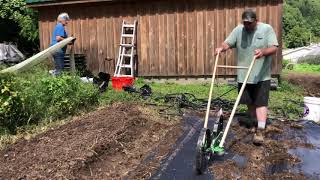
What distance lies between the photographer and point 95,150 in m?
5.61

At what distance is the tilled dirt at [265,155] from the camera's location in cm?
484

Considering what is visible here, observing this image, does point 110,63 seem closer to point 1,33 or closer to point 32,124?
point 32,124

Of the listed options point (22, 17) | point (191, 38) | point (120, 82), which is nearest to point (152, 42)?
point (191, 38)

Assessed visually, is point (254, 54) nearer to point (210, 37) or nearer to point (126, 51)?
point (210, 37)

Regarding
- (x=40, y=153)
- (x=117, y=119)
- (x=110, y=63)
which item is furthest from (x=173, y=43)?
(x=40, y=153)

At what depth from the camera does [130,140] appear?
6.32m

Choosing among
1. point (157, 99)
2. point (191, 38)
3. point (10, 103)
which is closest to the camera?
point (10, 103)

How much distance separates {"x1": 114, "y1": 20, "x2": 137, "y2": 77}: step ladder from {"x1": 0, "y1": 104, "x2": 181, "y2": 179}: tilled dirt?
19.3 feet

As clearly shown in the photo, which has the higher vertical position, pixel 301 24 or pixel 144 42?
pixel 301 24

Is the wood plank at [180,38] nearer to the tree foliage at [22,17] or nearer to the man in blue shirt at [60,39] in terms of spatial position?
the man in blue shirt at [60,39]

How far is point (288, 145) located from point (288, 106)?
2.92 metres

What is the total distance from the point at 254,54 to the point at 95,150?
2.57 m

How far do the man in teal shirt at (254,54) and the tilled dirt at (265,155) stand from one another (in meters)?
0.27

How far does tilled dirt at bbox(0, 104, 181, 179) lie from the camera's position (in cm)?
500
